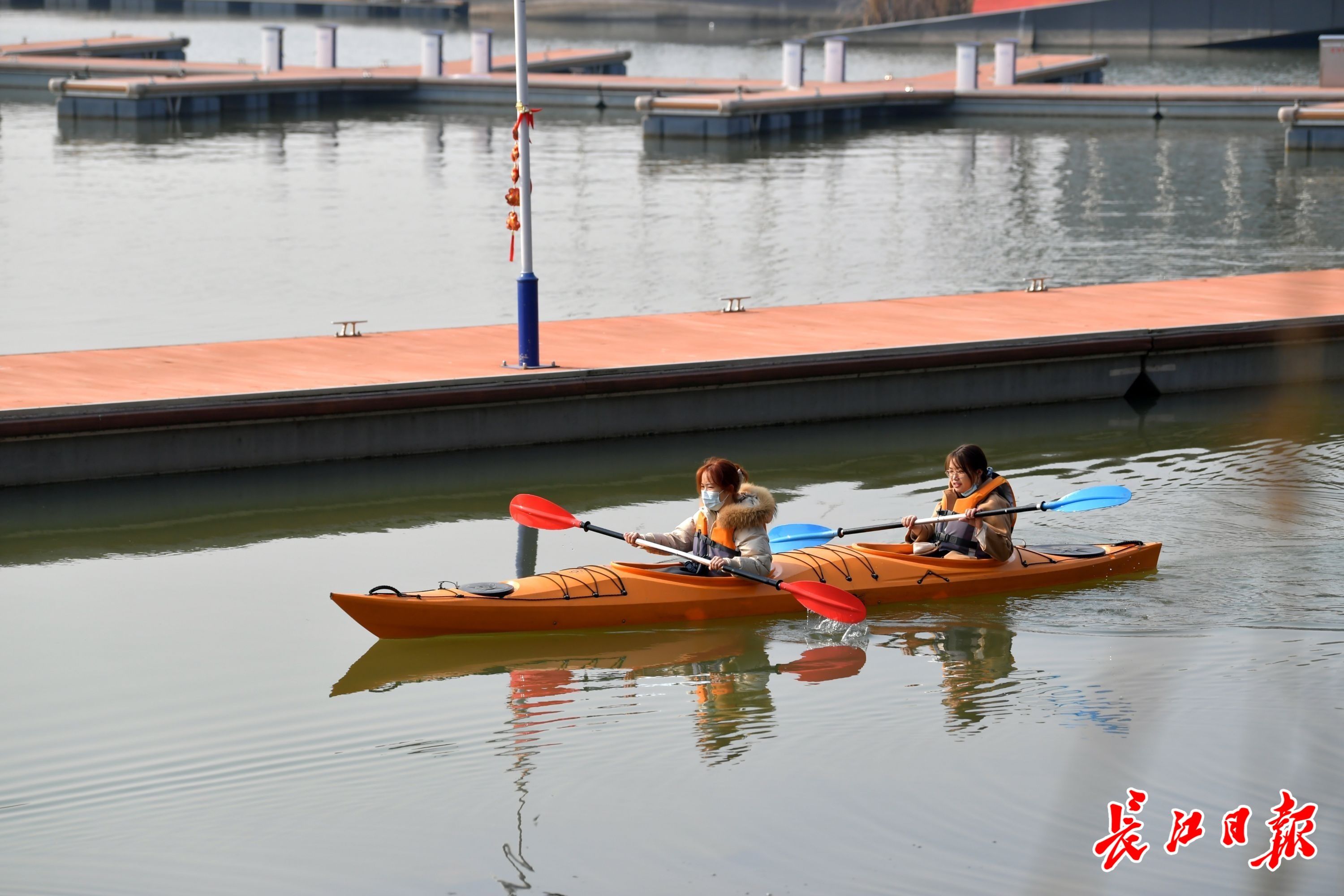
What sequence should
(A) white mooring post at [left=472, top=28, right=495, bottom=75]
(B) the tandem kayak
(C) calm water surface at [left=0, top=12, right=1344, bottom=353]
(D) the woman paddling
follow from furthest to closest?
1. (A) white mooring post at [left=472, top=28, right=495, bottom=75]
2. (C) calm water surface at [left=0, top=12, right=1344, bottom=353]
3. (D) the woman paddling
4. (B) the tandem kayak

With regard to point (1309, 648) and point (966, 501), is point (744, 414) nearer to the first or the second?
point (966, 501)

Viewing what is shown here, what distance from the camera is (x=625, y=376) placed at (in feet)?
48.1

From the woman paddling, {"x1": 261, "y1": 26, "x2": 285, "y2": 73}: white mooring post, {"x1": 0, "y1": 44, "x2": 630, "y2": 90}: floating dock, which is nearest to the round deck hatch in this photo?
the woman paddling

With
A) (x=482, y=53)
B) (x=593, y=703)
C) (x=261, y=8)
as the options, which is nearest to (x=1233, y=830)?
(x=593, y=703)

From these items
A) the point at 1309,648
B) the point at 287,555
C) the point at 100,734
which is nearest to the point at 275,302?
the point at 287,555

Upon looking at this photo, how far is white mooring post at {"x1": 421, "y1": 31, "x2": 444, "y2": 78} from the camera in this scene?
4241 centimetres

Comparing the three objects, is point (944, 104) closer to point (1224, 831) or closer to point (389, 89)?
point (389, 89)

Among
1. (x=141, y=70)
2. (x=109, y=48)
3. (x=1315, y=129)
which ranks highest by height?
(x=109, y=48)

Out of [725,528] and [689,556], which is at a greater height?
[725,528]

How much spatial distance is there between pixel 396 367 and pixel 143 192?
15.3 m

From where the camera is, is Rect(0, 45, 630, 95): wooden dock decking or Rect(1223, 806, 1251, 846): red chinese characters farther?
Rect(0, 45, 630, 95): wooden dock decking

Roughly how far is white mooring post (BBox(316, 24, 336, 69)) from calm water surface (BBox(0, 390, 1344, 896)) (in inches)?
1251

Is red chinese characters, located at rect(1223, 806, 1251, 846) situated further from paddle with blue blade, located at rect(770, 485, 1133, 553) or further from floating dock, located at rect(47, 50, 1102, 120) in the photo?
floating dock, located at rect(47, 50, 1102, 120)

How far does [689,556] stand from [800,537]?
118 cm
